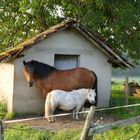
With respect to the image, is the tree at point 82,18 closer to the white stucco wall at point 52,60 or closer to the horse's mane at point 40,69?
the white stucco wall at point 52,60

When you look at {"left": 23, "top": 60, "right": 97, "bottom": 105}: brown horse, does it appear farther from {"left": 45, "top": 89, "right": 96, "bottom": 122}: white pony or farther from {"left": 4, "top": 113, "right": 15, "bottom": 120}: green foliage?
{"left": 4, "top": 113, "right": 15, "bottom": 120}: green foliage

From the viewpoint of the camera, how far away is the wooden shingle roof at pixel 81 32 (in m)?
14.4

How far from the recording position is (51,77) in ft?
48.3

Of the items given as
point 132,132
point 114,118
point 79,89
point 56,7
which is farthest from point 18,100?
point 56,7

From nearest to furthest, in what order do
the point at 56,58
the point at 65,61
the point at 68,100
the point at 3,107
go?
the point at 68,100 → the point at 3,107 → the point at 56,58 → the point at 65,61

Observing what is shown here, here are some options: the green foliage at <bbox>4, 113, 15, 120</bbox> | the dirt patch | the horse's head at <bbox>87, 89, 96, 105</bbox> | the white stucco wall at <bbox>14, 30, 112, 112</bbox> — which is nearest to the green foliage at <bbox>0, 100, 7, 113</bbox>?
the white stucco wall at <bbox>14, 30, 112, 112</bbox>

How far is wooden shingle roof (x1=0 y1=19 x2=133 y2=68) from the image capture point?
47.4 feet

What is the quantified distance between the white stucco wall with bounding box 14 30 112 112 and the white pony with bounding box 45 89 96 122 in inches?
60.6

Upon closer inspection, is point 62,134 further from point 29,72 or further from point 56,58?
point 56,58

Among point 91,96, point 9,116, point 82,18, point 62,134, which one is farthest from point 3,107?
point 82,18

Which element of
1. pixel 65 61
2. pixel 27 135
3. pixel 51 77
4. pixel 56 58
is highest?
pixel 56 58

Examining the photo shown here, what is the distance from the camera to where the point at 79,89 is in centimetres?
1424

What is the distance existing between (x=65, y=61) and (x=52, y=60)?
652 millimetres

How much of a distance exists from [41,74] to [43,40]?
4.17 ft
